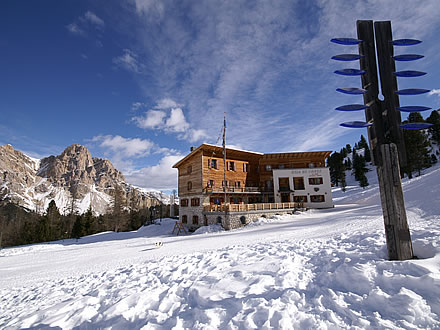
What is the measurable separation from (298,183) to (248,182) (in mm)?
7708

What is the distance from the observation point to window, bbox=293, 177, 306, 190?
104 feet

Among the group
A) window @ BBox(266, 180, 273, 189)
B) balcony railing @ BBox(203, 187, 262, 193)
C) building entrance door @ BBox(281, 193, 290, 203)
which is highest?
window @ BBox(266, 180, 273, 189)

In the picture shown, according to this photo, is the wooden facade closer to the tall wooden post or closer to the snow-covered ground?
the snow-covered ground

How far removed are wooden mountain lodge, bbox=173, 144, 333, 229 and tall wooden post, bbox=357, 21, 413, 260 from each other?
65.3 feet

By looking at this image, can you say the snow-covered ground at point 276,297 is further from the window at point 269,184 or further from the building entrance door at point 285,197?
the window at point 269,184

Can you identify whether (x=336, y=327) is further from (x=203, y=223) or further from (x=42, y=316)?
(x=203, y=223)

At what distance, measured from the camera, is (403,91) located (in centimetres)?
429

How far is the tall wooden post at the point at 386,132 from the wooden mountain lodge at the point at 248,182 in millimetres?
19890

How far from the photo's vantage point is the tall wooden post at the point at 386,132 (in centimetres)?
418

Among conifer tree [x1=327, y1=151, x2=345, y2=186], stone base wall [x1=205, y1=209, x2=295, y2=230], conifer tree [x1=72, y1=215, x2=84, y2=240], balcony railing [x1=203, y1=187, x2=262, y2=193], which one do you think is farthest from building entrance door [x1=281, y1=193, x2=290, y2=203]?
conifer tree [x1=72, y1=215, x2=84, y2=240]

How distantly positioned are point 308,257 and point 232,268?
2.14 metres

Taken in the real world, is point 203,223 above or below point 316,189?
below

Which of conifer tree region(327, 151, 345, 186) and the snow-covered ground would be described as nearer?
the snow-covered ground

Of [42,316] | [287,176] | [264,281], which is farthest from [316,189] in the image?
[42,316]
